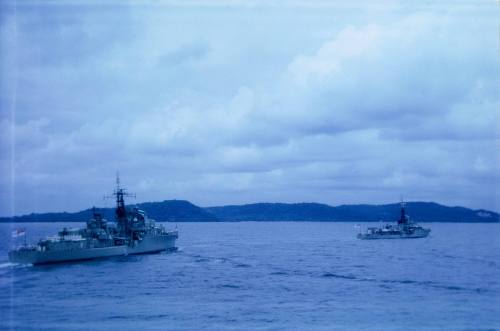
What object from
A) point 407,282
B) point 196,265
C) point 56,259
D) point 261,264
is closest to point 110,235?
point 56,259

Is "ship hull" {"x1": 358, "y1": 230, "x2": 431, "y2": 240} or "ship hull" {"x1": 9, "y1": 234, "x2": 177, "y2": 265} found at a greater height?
"ship hull" {"x1": 9, "y1": 234, "x2": 177, "y2": 265}

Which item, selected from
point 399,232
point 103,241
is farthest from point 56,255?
point 399,232

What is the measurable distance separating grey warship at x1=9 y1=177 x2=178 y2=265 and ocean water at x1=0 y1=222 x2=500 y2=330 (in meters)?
1.88

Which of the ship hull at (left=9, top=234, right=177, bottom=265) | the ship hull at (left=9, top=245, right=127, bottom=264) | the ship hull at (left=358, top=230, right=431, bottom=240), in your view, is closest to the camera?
the ship hull at (left=9, top=245, right=127, bottom=264)

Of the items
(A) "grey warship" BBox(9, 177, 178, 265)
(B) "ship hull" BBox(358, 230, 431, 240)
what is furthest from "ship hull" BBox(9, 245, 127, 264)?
(B) "ship hull" BBox(358, 230, 431, 240)

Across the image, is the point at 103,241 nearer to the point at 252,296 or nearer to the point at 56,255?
the point at 56,255

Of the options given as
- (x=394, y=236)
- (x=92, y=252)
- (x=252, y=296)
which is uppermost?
(x=92, y=252)

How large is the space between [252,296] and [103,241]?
40.6 meters

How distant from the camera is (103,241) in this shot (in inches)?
3041

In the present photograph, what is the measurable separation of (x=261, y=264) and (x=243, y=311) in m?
32.9

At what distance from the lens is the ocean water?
107 ft

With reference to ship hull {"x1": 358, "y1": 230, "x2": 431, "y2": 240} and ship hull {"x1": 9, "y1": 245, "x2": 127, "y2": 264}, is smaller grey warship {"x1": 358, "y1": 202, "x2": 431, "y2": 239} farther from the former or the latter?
ship hull {"x1": 9, "y1": 245, "x2": 127, "y2": 264}

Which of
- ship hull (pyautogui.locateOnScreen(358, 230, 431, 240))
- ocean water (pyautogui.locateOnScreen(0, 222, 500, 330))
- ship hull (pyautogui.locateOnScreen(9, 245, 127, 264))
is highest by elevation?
ship hull (pyautogui.locateOnScreen(9, 245, 127, 264))

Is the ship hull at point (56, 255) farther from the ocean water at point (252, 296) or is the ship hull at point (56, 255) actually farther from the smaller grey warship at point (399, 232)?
the smaller grey warship at point (399, 232)
